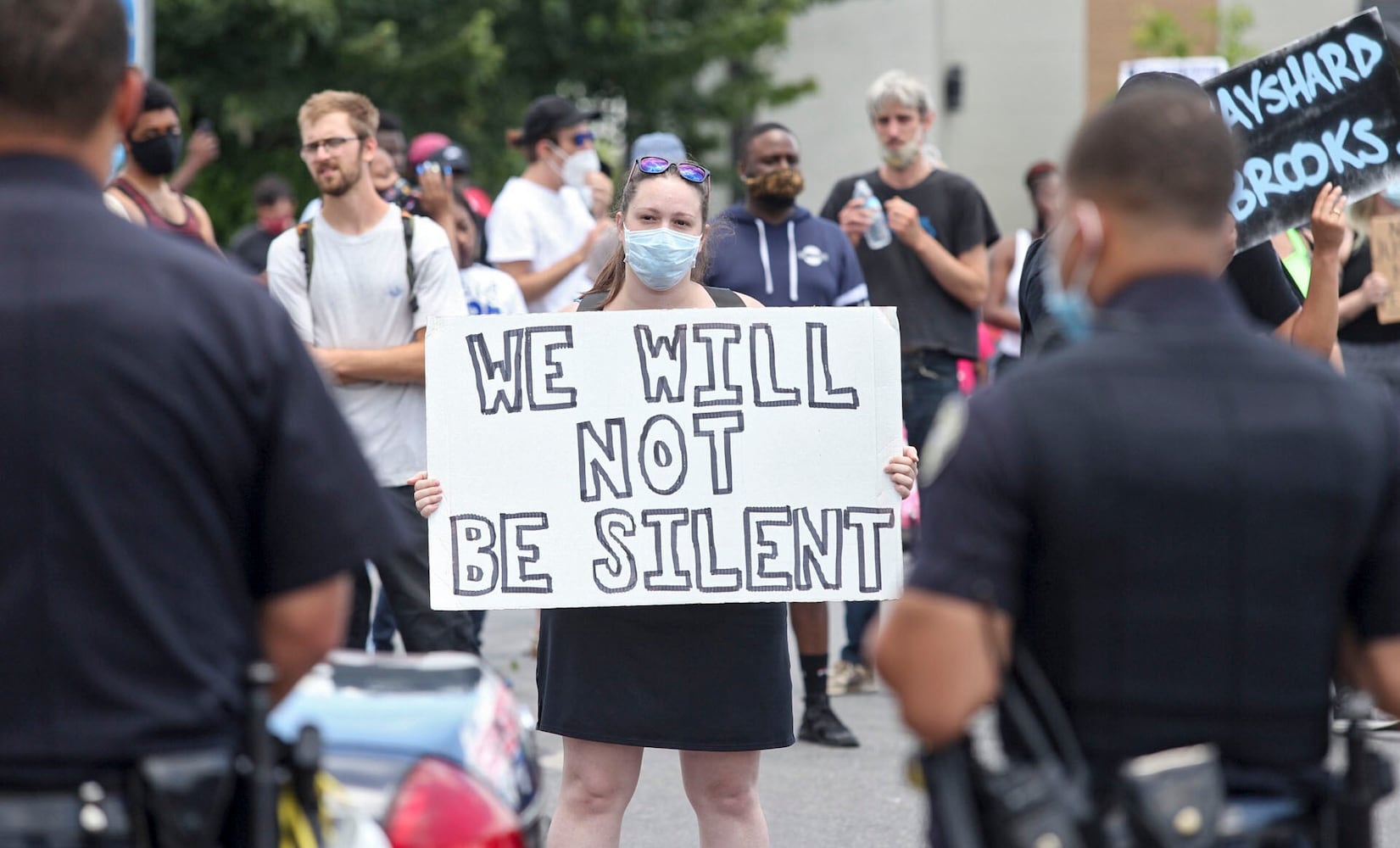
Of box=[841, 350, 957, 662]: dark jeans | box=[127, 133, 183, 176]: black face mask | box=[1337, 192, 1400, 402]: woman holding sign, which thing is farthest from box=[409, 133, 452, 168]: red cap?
box=[1337, 192, 1400, 402]: woman holding sign

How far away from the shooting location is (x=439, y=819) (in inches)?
97.8

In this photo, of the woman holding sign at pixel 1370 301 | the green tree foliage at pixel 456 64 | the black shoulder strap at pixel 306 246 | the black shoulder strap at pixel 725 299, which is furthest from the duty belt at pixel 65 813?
the green tree foliage at pixel 456 64

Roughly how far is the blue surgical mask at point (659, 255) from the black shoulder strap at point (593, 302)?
136 mm

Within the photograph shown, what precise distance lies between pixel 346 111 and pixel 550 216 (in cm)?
Result: 254

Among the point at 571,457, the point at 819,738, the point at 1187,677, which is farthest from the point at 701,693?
the point at 819,738

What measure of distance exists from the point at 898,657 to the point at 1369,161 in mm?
3320

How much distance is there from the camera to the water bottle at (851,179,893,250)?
7.83m

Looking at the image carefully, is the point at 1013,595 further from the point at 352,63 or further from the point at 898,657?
the point at 352,63

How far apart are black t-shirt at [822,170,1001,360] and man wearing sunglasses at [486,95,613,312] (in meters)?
1.20

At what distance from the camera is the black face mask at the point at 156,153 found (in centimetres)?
638

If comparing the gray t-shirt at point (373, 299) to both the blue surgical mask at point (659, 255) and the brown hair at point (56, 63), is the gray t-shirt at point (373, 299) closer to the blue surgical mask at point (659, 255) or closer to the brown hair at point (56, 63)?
the blue surgical mask at point (659, 255)

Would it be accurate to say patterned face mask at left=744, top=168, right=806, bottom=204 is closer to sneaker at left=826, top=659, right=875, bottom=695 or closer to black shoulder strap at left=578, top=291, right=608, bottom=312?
sneaker at left=826, top=659, right=875, bottom=695

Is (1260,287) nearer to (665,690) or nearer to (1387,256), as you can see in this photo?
(665,690)

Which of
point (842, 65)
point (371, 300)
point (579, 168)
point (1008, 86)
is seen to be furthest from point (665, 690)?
point (1008, 86)
